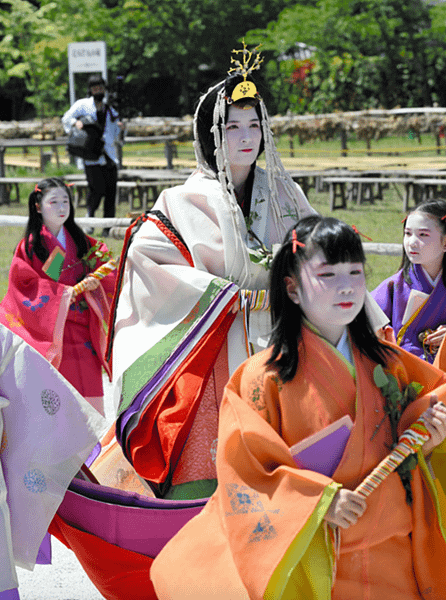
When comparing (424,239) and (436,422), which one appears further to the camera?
(424,239)

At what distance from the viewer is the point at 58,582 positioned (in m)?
2.98

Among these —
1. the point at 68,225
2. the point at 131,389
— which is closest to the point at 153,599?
the point at 131,389

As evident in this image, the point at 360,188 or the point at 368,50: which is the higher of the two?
the point at 368,50

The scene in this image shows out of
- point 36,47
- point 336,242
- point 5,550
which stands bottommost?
point 5,550

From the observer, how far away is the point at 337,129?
660 inches

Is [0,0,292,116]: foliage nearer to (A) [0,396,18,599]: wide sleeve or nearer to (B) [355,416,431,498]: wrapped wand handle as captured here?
(A) [0,396,18,599]: wide sleeve

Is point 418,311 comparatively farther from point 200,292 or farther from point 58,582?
point 58,582

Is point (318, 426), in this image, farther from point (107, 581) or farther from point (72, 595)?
point (72, 595)

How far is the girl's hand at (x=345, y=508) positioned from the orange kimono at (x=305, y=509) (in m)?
0.02

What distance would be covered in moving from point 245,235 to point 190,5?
2300cm

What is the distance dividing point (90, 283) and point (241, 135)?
1.63 m

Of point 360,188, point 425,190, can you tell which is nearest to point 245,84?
point 425,190

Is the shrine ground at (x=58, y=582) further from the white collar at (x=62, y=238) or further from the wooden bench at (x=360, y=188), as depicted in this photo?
the wooden bench at (x=360, y=188)

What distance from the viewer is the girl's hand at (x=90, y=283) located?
4387mm
